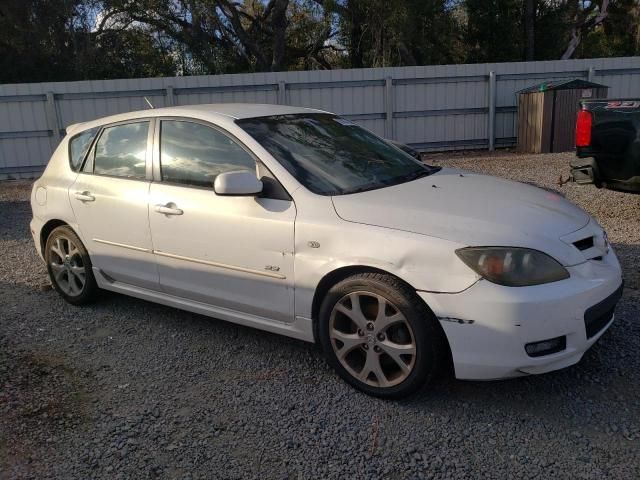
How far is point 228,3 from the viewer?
2116cm

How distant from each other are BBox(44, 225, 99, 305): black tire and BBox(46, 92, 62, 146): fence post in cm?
877

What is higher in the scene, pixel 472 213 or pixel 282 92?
pixel 282 92

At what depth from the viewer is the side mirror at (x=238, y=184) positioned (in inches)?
132

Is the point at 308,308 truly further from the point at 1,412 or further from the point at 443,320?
the point at 1,412

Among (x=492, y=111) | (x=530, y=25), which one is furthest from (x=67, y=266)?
(x=530, y=25)

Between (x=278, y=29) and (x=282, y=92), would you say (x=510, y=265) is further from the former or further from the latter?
(x=278, y=29)

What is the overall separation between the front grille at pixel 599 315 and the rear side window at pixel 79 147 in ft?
12.6

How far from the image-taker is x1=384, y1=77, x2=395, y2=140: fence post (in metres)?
13.3

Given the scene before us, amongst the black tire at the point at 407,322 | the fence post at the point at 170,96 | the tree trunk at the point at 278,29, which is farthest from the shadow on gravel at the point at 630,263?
the tree trunk at the point at 278,29

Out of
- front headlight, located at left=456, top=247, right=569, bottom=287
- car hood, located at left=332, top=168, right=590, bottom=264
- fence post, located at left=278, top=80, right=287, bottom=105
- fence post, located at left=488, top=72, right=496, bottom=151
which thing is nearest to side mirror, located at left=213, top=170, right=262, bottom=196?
car hood, located at left=332, top=168, right=590, bottom=264

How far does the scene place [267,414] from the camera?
3.11 metres

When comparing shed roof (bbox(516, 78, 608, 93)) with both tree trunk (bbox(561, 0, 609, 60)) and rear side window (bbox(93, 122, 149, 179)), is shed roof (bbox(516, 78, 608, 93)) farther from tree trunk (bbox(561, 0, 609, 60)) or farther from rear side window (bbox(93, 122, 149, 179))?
tree trunk (bbox(561, 0, 609, 60))

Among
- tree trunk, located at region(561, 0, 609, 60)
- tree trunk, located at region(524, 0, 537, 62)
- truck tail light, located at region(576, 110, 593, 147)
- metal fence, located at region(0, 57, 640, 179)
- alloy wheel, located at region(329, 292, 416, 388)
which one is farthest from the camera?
tree trunk, located at region(561, 0, 609, 60)

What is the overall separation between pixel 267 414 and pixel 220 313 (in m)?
0.90
